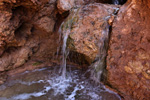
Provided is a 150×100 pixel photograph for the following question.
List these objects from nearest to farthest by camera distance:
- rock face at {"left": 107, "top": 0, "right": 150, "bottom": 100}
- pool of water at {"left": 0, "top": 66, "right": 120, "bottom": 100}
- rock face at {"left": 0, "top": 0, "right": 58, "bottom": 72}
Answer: rock face at {"left": 107, "top": 0, "right": 150, "bottom": 100}
pool of water at {"left": 0, "top": 66, "right": 120, "bottom": 100}
rock face at {"left": 0, "top": 0, "right": 58, "bottom": 72}

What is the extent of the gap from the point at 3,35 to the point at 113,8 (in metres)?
3.02

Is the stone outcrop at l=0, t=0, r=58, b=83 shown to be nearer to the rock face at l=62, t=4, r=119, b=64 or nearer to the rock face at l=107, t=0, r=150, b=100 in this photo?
the rock face at l=62, t=4, r=119, b=64

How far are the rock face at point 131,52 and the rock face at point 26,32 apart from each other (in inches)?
86.4

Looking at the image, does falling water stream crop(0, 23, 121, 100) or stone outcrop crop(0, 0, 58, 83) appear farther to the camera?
stone outcrop crop(0, 0, 58, 83)

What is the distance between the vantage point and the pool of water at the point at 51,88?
2820mm

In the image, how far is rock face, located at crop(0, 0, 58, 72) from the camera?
120 inches

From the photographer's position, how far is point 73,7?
12.3ft

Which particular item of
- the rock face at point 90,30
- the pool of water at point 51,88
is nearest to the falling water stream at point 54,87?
the pool of water at point 51,88

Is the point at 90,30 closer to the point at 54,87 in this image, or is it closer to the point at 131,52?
the point at 131,52

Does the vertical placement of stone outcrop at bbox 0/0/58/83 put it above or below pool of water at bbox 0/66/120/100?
above

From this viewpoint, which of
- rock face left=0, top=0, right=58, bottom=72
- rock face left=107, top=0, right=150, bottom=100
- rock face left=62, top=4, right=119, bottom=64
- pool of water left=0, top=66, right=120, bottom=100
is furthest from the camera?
rock face left=0, top=0, right=58, bottom=72

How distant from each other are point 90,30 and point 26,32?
218cm

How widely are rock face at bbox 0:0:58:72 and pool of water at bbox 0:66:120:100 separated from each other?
0.64 meters

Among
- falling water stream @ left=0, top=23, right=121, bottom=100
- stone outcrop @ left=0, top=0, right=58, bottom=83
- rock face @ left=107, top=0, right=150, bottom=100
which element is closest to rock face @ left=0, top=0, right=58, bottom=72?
stone outcrop @ left=0, top=0, right=58, bottom=83
